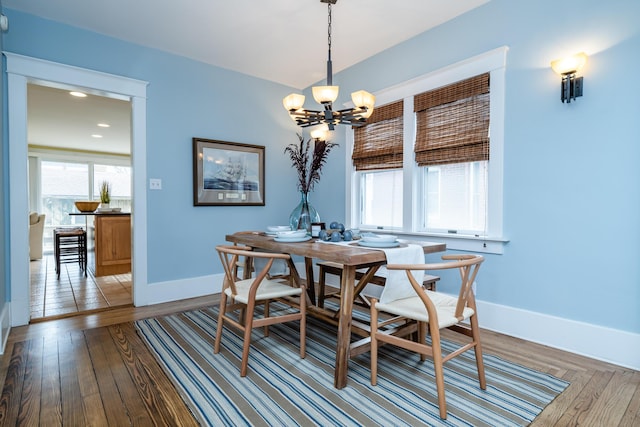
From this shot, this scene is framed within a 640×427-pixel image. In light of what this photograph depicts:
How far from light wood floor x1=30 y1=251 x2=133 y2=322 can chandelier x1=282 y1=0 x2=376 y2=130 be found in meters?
2.63

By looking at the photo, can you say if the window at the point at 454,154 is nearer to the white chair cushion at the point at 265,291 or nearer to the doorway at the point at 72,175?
the white chair cushion at the point at 265,291

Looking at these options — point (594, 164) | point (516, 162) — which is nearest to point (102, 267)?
point (516, 162)

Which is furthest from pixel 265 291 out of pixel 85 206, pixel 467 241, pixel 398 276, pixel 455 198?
pixel 85 206

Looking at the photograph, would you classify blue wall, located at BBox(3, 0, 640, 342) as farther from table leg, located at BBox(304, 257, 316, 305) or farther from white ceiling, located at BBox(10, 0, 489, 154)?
table leg, located at BBox(304, 257, 316, 305)

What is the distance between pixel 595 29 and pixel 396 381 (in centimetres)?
256

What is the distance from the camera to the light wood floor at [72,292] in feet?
10.6

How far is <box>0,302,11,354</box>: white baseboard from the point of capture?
7.64 feet

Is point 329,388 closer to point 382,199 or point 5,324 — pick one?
point 382,199

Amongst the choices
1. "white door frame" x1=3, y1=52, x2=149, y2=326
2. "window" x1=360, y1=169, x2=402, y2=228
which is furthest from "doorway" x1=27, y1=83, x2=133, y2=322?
"window" x1=360, y1=169, x2=402, y2=228

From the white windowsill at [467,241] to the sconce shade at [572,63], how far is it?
48.2 inches

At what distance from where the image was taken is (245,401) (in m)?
1.72

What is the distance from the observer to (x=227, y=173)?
13.1ft

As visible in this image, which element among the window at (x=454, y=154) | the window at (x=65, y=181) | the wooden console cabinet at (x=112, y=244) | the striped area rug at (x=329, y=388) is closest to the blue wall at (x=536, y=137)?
the window at (x=454, y=154)

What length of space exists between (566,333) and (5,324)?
13.3 feet
